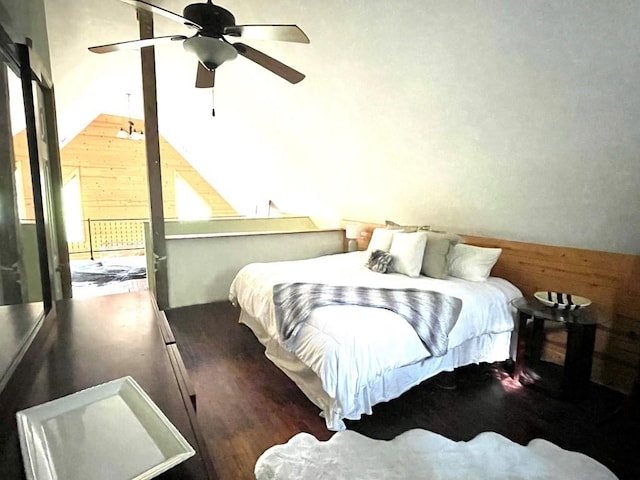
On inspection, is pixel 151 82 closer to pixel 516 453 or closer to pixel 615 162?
pixel 615 162

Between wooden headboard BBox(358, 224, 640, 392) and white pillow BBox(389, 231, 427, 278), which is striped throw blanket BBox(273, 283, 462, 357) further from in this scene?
wooden headboard BBox(358, 224, 640, 392)

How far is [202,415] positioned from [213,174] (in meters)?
6.56

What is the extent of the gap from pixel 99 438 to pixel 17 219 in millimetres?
1054

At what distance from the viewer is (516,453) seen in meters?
1.79

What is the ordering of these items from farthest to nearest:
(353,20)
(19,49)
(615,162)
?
(353,20) < (615,162) < (19,49)

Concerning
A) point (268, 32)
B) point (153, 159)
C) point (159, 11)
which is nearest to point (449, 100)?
point (268, 32)

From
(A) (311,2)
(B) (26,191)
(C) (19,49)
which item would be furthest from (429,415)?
(A) (311,2)

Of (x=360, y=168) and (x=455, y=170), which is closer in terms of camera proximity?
A: (x=455, y=170)

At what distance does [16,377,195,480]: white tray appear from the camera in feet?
2.11

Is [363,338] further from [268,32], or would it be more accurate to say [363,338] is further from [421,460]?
[268,32]

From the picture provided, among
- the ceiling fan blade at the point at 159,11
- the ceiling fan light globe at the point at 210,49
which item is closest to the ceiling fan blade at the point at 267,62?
the ceiling fan light globe at the point at 210,49

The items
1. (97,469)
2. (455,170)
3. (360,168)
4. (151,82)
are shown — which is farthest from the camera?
(360,168)

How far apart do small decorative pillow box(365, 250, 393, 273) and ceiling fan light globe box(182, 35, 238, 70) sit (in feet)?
6.92

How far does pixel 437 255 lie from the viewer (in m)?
3.12
